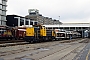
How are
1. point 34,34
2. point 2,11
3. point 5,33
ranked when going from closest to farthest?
point 34,34 < point 5,33 < point 2,11

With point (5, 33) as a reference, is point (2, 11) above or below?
above

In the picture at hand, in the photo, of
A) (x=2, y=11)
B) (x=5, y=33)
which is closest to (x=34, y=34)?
(x=5, y=33)

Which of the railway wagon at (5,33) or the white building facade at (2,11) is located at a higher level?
the white building facade at (2,11)

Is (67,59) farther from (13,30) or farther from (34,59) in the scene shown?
(13,30)

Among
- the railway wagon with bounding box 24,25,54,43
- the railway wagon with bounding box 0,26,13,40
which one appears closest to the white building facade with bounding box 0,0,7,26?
the railway wagon with bounding box 0,26,13,40

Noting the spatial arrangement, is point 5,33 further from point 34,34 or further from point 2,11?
point 2,11

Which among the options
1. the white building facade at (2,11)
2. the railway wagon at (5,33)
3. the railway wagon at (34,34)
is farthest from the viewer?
the white building facade at (2,11)

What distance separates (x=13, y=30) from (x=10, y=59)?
40617 millimetres

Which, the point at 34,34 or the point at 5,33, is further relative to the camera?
the point at 5,33

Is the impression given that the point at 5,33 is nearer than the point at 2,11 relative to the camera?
Yes

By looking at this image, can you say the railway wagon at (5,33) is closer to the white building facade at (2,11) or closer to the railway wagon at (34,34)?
the railway wagon at (34,34)

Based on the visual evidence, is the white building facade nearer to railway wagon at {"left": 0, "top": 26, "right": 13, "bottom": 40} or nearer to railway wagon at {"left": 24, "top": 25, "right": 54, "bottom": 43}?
railway wagon at {"left": 0, "top": 26, "right": 13, "bottom": 40}

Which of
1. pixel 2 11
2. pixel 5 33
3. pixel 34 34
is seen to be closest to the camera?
pixel 34 34

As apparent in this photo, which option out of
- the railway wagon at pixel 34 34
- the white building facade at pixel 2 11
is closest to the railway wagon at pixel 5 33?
the railway wagon at pixel 34 34
